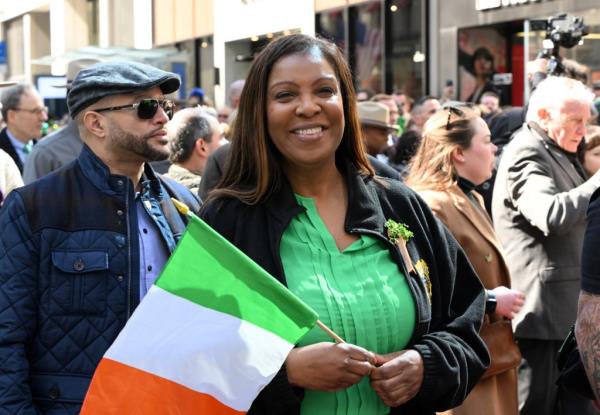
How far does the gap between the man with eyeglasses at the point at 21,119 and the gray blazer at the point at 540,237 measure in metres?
5.66

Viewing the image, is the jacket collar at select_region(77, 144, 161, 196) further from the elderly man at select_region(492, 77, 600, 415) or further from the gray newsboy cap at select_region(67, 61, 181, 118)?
the elderly man at select_region(492, 77, 600, 415)

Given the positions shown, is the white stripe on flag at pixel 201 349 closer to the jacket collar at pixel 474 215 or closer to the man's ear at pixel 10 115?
the jacket collar at pixel 474 215

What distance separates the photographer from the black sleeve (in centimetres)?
295

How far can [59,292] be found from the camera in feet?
11.7

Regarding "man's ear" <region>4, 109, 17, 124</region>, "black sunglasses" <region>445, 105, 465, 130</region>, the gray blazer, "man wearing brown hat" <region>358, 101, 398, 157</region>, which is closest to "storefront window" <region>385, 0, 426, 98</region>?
"man's ear" <region>4, 109, 17, 124</region>

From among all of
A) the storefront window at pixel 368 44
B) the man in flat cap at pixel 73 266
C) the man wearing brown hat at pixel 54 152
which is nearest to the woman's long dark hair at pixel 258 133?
the man in flat cap at pixel 73 266

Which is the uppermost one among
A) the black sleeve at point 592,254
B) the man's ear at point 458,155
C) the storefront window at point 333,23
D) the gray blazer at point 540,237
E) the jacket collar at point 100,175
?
the storefront window at point 333,23

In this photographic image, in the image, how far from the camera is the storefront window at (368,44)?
79.5 feet

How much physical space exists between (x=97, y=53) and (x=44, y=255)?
78.1 feet

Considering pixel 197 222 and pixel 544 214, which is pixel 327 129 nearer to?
pixel 197 222

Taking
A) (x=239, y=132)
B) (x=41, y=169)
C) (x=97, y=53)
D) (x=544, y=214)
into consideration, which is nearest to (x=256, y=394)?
(x=239, y=132)

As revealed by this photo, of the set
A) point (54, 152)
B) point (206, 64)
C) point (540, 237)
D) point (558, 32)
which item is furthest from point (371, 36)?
point (540, 237)

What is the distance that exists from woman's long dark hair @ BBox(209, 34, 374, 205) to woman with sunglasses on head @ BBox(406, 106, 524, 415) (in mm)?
1961

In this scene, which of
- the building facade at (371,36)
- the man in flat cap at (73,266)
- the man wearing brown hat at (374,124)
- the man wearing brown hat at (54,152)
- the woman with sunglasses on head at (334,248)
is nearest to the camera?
the woman with sunglasses on head at (334,248)
